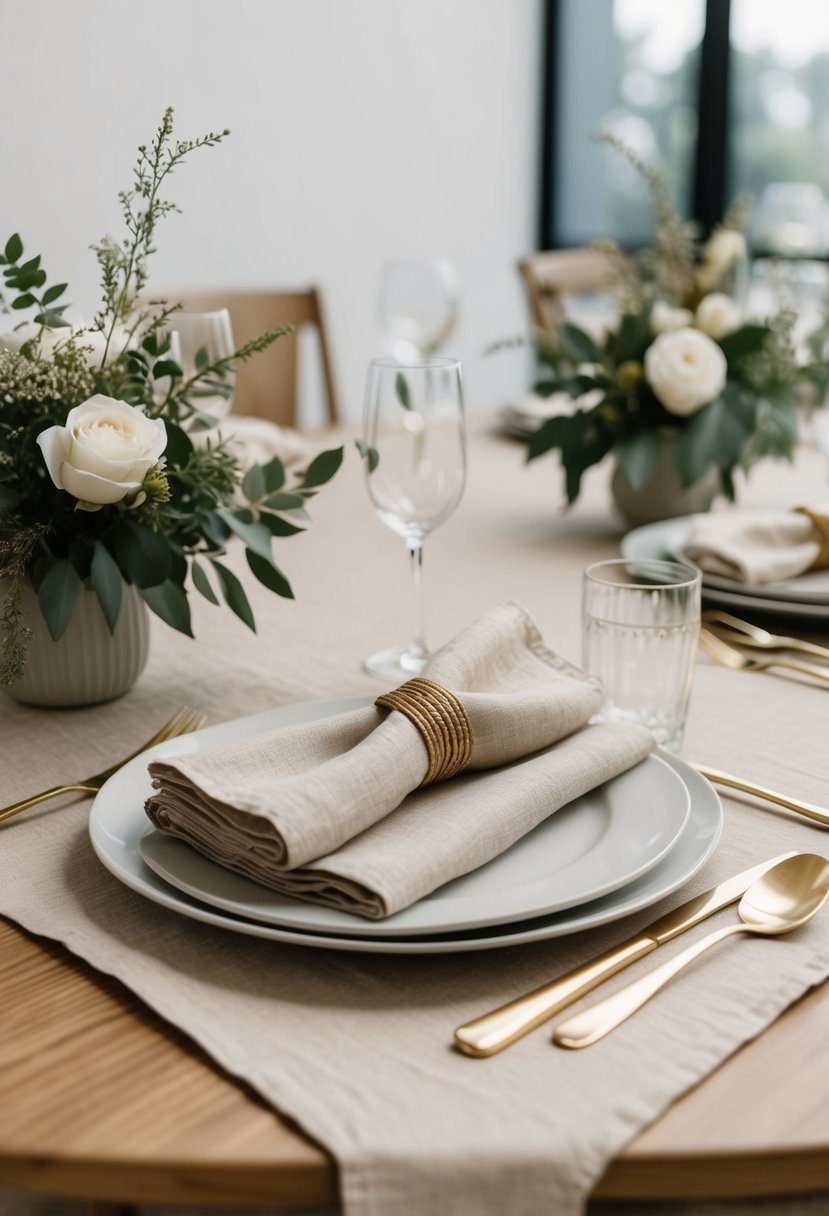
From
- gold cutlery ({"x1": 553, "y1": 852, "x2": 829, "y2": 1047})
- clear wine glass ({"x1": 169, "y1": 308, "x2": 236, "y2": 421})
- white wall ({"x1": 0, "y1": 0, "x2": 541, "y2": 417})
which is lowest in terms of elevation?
gold cutlery ({"x1": 553, "y1": 852, "x2": 829, "y2": 1047})

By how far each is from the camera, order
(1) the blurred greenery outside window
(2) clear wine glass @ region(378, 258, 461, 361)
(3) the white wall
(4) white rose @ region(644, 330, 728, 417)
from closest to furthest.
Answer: (4) white rose @ region(644, 330, 728, 417), (2) clear wine glass @ region(378, 258, 461, 361), (3) the white wall, (1) the blurred greenery outside window

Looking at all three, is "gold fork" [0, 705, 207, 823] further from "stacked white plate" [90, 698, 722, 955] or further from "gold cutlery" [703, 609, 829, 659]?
"gold cutlery" [703, 609, 829, 659]

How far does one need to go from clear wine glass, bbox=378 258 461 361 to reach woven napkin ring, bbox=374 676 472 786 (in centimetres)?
137

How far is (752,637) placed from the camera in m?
1.03

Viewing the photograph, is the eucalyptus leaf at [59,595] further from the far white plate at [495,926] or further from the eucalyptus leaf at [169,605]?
the far white plate at [495,926]

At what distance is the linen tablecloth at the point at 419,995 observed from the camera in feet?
1.46

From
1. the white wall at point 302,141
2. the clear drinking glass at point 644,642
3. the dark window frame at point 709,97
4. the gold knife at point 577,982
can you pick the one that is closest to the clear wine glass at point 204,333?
the clear drinking glass at point 644,642

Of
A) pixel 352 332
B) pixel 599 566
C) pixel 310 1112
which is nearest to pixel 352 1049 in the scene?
pixel 310 1112

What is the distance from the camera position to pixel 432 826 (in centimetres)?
61

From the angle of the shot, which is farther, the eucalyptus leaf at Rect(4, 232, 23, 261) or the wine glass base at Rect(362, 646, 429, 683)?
the wine glass base at Rect(362, 646, 429, 683)

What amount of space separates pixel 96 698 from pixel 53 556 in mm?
120

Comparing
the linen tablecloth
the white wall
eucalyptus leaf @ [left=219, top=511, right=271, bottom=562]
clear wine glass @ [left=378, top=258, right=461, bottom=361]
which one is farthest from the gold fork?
the white wall

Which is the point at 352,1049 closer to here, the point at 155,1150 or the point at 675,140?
the point at 155,1150

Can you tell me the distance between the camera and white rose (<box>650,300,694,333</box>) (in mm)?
1335
